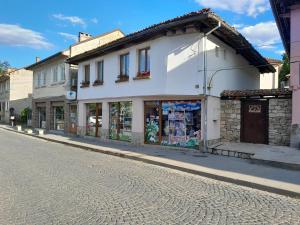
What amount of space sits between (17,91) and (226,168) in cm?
3736

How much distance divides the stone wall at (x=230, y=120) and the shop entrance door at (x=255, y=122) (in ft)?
0.76

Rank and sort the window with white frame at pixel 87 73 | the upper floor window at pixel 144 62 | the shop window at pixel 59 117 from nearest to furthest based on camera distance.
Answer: the upper floor window at pixel 144 62 → the window with white frame at pixel 87 73 → the shop window at pixel 59 117

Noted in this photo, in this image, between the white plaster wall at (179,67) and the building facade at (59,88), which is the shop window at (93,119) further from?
the white plaster wall at (179,67)

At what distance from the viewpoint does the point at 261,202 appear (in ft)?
22.2

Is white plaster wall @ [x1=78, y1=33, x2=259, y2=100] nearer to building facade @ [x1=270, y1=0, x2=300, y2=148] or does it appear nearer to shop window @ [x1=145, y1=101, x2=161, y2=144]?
shop window @ [x1=145, y1=101, x2=161, y2=144]

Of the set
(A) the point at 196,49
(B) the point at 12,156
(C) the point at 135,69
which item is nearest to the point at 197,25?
(A) the point at 196,49

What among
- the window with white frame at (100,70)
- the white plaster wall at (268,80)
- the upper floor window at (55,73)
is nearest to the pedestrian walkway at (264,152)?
the window with white frame at (100,70)

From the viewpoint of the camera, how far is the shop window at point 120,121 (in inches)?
695

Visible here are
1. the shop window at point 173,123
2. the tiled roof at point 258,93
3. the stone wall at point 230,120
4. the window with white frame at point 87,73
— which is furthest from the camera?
the window with white frame at point 87,73

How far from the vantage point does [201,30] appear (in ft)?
47.0

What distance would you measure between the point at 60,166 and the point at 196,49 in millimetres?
7563

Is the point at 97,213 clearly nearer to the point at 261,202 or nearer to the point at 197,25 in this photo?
the point at 261,202

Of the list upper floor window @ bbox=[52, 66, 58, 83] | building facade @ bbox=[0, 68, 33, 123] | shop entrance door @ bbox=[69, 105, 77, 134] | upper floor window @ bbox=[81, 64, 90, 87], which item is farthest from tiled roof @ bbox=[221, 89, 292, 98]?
building facade @ bbox=[0, 68, 33, 123]

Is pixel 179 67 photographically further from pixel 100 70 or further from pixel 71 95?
pixel 71 95
